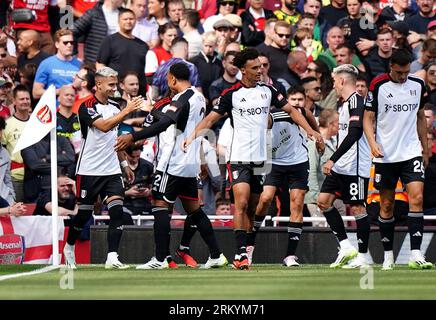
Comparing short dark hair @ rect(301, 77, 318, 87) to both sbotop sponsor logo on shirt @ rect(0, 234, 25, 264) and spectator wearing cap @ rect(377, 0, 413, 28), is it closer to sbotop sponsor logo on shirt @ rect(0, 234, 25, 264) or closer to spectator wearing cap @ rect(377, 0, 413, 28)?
spectator wearing cap @ rect(377, 0, 413, 28)

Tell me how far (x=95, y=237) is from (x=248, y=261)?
11.2 ft

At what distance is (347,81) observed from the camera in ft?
57.2

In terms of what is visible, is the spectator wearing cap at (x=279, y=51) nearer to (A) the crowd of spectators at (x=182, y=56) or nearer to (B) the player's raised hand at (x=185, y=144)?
(A) the crowd of spectators at (x=182, y=56)

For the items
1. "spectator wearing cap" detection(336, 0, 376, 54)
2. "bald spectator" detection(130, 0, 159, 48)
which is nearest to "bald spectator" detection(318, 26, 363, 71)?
"spectator wearing cap" detection(336, 0, 376, 54)

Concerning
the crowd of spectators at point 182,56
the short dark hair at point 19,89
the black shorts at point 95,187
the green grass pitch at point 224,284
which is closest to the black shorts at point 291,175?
the green grass pitch at point 224,284

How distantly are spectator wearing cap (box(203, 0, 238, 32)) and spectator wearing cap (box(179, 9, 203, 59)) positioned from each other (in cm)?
37

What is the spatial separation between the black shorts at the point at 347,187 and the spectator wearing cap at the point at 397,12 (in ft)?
29.7

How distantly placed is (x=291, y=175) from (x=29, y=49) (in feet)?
24.9

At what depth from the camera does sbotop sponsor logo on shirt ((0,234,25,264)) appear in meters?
19.0

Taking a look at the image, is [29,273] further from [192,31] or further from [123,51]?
[192,31]


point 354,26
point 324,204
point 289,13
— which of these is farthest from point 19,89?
point 354,26

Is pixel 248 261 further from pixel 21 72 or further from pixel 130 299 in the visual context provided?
pixel 21 72

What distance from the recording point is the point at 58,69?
75.1 ft
